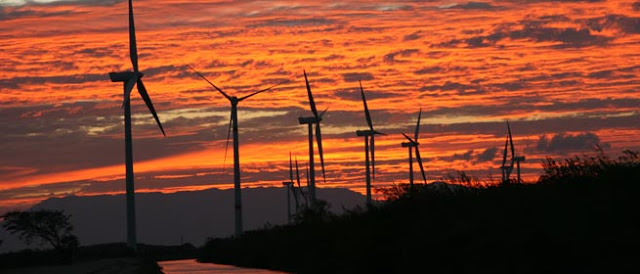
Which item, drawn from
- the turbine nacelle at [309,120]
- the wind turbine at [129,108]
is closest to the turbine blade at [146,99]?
the wind turbine at [129,108]

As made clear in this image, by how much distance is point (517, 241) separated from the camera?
125 feet

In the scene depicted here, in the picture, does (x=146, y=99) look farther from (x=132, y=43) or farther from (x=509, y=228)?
(x=509, y=228)

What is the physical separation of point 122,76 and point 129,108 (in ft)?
32.9

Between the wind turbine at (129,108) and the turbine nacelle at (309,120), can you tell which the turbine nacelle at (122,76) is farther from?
the turbine nacelle at (309,120)

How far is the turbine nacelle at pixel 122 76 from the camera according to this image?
105 m

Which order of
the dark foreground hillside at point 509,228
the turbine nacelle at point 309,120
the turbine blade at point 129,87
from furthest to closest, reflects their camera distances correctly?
the turbine nacelle at point 309,120, the turbine blade at point 129,87, the dark foreground hillside at point 509,228

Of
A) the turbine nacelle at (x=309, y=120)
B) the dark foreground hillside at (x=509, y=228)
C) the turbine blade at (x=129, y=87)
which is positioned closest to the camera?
the dark foreground hillside at (x=509, y=228)

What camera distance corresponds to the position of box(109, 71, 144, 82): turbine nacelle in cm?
10526

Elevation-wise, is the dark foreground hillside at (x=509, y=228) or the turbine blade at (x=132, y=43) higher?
the turbine blade at (x=132, y=43)

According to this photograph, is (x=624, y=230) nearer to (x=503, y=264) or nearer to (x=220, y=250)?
(x=503, y=264)

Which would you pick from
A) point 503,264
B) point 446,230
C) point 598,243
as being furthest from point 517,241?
point 446,230

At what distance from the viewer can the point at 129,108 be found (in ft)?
320

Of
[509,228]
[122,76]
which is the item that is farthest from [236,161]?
[509,228]

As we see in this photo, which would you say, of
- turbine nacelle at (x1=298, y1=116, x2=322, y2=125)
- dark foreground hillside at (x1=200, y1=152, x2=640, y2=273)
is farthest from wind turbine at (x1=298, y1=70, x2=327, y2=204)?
dark foreground hillside at (x1=200, y1=152, x2=640, y2=273)
